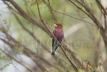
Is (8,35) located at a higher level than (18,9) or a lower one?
lower

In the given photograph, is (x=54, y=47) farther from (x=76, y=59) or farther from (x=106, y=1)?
(x=106, y=1)

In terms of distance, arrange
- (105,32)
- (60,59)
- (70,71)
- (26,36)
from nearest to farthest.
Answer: (105,32)
(70,71)
(60,59)
(26,36)

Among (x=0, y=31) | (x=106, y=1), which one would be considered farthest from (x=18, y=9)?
(x=106, y=1)

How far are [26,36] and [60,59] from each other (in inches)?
49.4

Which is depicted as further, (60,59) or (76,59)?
(60,59)

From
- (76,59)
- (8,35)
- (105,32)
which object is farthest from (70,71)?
(8,35)

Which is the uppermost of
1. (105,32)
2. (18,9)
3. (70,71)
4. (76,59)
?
(18,9)

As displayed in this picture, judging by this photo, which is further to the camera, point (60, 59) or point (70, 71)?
point (60, 59)

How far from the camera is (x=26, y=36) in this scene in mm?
→ 5363

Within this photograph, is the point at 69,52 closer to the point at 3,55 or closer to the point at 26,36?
the point at 3,55

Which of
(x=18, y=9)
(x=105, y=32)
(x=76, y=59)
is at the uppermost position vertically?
(x=18, y=9)

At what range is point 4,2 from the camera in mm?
3801

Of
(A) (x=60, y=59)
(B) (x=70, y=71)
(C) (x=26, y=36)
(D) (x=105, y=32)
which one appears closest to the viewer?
(D) (x=105, y=32)

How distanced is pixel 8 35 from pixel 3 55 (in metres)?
0.38
